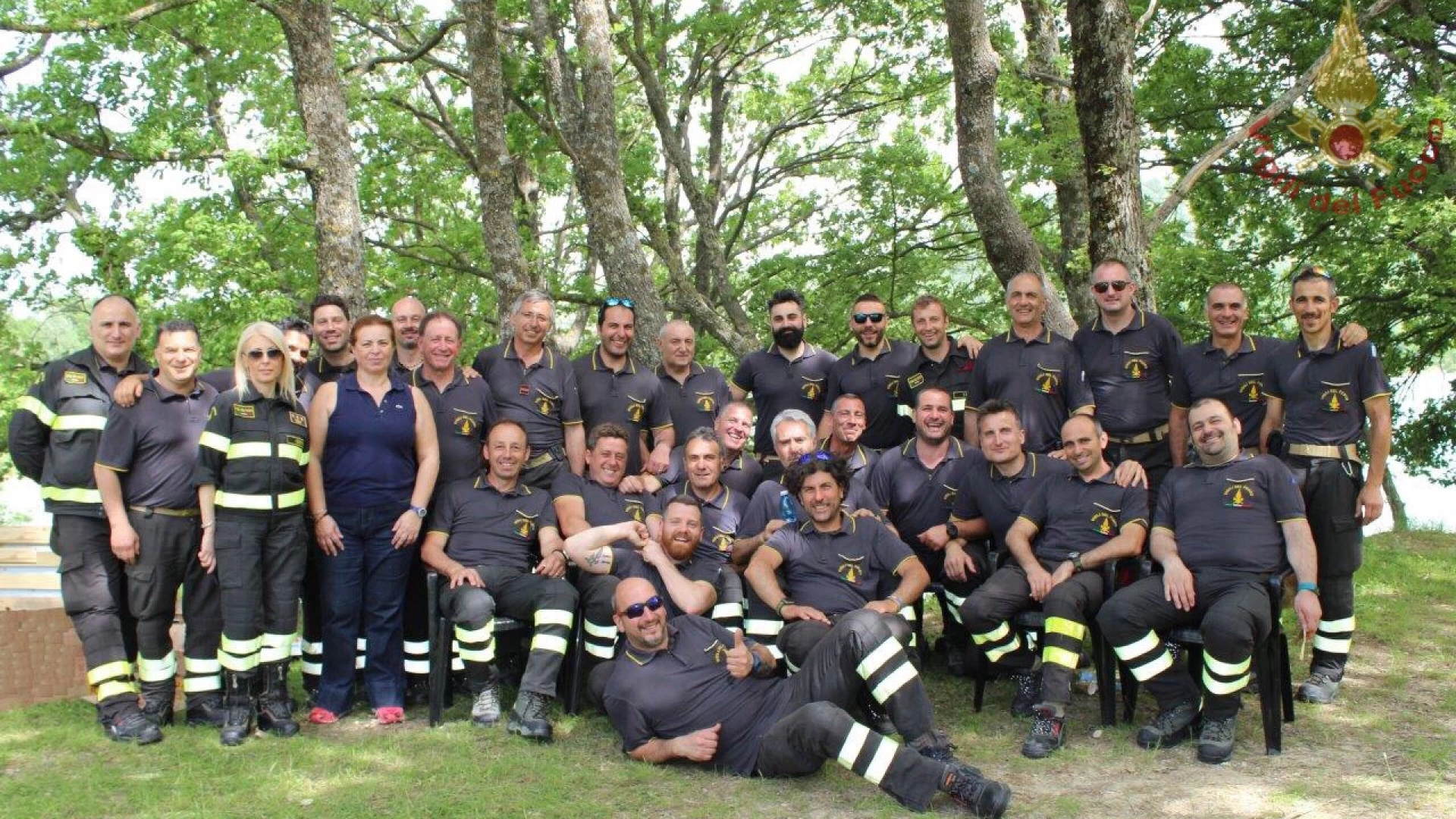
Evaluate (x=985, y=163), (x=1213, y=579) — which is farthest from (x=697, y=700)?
(x=985, y=163)

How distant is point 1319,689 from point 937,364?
2535 mm

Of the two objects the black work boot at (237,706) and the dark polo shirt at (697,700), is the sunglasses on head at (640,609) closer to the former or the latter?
the dark polo shirt at (697,700)

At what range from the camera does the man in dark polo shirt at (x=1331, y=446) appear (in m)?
5.50

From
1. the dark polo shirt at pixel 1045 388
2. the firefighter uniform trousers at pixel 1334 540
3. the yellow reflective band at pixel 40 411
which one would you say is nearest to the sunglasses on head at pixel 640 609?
the dark polo shirt at pixel 1045 388

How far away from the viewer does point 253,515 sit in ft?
17.1

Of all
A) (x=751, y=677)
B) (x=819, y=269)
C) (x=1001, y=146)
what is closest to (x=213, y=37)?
(x=819, y=269)

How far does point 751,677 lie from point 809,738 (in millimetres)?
506

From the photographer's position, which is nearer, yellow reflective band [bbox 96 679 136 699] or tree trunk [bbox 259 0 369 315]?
yellow reflective band [bbox 96 679 136 699]

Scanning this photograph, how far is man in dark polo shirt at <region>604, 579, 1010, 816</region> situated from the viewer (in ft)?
14.4

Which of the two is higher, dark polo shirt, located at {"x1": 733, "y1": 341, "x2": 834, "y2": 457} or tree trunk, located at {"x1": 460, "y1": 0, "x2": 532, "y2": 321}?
tree trunk, located at {"x1": 460, "y1": 0, "x2": 532, "y2": 321}

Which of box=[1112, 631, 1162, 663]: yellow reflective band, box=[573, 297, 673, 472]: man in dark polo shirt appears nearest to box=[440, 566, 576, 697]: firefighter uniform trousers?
box=[573, 297, 673, 472]: man in dark polo shirt

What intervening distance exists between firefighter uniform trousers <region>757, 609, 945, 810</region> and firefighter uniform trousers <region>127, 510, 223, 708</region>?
8.76ft

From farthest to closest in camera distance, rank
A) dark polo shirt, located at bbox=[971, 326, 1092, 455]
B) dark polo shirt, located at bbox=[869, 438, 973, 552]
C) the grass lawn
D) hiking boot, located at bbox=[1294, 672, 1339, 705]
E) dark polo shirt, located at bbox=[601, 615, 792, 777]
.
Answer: dark polo shirt, located at bbox=[971, 326, 1092, 455] < dark polo shirt, located at bbox=[869, 438, 973, 552] < hiking boot, located at bbox=[1294, 672, 1339, 705] < dark polo shirt, located at bbox=[601, 615, 792, 777] < the grass lawn

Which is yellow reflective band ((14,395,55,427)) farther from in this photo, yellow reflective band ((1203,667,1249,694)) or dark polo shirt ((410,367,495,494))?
yellow reflective band ((1203,667,1249,694))
